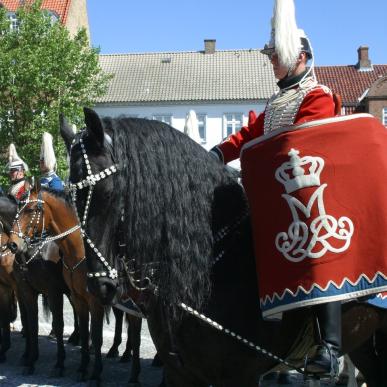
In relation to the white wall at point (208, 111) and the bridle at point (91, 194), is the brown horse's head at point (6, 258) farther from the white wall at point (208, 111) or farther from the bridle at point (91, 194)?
the white wall at point (208, 111)

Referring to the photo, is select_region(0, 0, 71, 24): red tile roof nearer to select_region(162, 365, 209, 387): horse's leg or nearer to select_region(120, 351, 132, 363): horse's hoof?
select_region(120, 351, 132, 363): horse's hoof

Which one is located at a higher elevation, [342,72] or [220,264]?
[342,72]

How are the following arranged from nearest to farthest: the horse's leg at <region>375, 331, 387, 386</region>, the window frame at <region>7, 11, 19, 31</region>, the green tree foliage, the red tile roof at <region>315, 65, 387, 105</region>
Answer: the horse's leg at <region>375, 331, 387, 386</region>, the green tree foliage, the window frame at <region>7, 11, 19, 31</region>, the red tile roof at <region>315, 65, 387, 105</region>

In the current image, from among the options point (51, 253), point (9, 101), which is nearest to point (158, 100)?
point (9, 101)

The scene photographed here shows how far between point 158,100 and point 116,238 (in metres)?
35.5

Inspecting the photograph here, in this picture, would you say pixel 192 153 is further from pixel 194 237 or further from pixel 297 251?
pixel 297 251

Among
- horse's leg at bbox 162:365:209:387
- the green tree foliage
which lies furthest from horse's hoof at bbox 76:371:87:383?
the green tree foliage

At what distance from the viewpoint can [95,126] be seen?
2.89 metres

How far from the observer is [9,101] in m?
28.7

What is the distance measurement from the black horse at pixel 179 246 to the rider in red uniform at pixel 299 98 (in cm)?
15

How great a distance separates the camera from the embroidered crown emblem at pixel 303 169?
9.64 ft

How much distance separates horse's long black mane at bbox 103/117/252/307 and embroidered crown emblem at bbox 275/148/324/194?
1.46 feet

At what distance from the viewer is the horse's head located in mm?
2885

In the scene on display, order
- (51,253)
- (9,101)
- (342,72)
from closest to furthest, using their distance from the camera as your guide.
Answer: (51,253), (9,101), (342,72)
